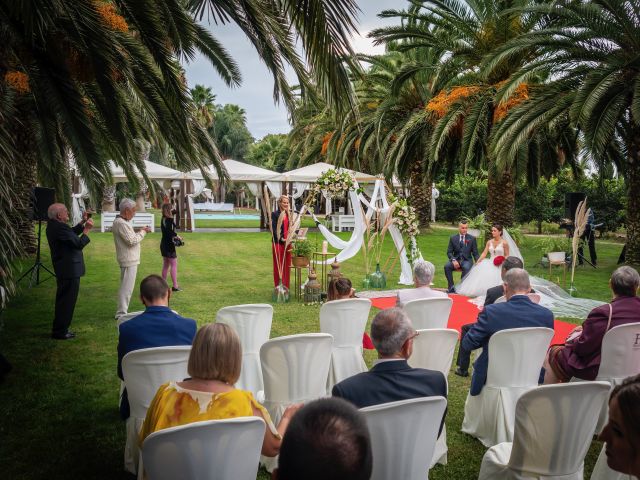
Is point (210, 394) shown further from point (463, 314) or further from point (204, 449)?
point (463, 314)

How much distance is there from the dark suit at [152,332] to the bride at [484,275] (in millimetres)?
8449

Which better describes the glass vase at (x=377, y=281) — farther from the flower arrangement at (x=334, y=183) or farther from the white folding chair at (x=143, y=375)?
the white folding chair at (x=143, y=375)

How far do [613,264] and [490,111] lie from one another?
235 inches

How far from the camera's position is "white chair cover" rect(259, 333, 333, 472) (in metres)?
4.00

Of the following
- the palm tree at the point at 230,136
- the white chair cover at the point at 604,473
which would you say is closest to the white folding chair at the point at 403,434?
the white chair cover at the point at 604,473

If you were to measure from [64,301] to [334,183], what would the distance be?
599 centimetres

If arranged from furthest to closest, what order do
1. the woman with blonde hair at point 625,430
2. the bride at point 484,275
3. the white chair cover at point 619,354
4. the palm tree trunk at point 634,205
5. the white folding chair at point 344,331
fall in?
the palm tree trunk at point 634,205
the bride at point 484,275
the white folding chair at point 344,331
the white chair cover at point 619,354
the woman with blonde hair at point 625,430

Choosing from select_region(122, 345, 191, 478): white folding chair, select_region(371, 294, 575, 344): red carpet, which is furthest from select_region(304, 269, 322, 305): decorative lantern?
select_region(122, 345, 191, 478): white folding chair

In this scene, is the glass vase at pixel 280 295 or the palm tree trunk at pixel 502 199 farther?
the palm tree trunk at pixel 502 199

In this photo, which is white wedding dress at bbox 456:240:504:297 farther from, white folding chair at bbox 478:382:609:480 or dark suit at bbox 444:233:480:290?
white folding chair at bbox 478:382:609:480

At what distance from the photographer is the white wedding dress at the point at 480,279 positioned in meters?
11.5

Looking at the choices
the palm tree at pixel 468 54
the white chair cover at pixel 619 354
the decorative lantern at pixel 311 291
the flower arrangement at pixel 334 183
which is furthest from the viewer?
the palm tree at pixel 468 54

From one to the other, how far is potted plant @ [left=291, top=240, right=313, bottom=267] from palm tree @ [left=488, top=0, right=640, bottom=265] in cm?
635

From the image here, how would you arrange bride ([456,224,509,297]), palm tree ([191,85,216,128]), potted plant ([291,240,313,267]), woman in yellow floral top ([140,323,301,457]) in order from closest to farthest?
woman in yellow floral top ([140,323,301,457]), potted plant ([291,240,313,267]), bride ([456,224,509,297]), palm tree ([191,85,216,128])
